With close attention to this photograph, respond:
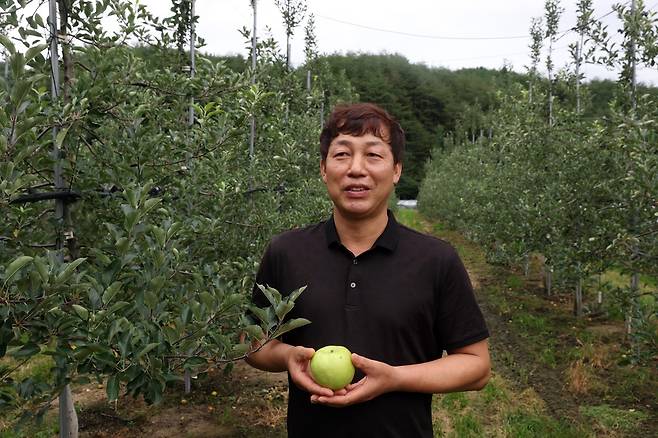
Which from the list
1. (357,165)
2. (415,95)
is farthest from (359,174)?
(415,95)

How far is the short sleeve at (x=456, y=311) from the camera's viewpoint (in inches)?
78.3

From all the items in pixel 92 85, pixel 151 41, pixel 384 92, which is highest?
pixel 384 92

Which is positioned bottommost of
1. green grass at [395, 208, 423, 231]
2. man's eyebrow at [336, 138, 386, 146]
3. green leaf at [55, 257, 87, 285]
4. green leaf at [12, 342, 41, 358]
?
green grass at [395, 208, 423, 231]

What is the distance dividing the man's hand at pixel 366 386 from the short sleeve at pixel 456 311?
0.33m

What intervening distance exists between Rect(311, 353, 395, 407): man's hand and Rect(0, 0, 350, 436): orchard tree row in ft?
0.93

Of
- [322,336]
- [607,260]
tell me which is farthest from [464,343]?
[607,260]

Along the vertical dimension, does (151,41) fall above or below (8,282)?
above

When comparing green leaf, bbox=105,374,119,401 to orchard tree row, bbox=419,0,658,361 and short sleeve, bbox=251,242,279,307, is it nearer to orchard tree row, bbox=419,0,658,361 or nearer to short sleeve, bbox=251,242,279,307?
short sleeve, bbox=251,242,279,307

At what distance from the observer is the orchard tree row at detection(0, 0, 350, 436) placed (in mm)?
2117

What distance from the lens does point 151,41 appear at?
5297 mm

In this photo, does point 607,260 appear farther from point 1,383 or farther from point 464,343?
point 1,383

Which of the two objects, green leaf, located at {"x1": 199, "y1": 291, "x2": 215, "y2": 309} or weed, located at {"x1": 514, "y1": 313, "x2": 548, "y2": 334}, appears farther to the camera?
weed, located at {"x1": 514, "y1": 313, "x2": 548, "y2": 334}

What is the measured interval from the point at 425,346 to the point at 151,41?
4511 millimetres

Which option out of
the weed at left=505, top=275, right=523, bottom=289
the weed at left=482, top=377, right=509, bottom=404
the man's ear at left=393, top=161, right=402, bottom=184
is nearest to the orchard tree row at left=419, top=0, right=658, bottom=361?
the weed at left=505, top=275, right=523, bottom=289
